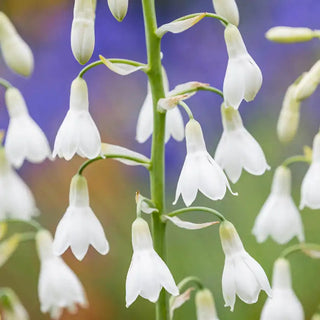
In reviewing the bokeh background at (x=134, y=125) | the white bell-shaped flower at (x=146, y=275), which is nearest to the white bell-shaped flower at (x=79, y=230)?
the white bell-shaped flower at (x=146, y=275)

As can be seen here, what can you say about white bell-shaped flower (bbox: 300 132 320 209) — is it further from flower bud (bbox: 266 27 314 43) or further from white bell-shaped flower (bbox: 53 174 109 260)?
white bell-shaped flower (bbox: 53 174 109 260)

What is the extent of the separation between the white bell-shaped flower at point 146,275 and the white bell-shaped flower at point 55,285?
1.03 feet

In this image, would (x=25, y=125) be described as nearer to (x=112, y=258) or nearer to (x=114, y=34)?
(x=112, y=258)

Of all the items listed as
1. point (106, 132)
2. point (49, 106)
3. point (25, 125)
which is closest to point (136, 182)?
point (106, 132)

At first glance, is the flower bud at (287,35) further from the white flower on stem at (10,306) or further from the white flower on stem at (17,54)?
the white flower on stem at (10,306)

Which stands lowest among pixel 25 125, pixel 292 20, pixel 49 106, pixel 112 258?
pixel 112 258

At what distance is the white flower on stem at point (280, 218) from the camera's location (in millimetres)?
1287

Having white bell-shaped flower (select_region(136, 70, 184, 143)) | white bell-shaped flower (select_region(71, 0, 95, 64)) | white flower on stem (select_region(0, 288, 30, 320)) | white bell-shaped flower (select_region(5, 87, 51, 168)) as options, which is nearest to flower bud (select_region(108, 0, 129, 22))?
white bell-shaped flower (select_region(71, 0, 95, 64))

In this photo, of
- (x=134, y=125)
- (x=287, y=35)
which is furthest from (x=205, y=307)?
(x=134, y=125)

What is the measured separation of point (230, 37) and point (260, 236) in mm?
394

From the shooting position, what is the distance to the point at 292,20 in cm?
281

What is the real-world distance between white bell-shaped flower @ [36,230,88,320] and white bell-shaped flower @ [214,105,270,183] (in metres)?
0.35

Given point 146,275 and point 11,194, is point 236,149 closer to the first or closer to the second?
point 146,275

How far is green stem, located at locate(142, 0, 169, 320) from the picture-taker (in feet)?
3.40
